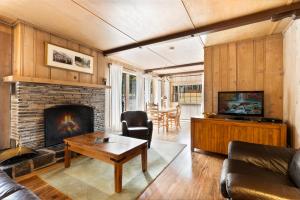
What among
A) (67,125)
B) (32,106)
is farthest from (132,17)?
(67,125)

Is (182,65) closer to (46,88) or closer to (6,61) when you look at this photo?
(46,88)

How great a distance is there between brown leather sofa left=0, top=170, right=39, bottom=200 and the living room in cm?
1

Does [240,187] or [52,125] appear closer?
[240,187]

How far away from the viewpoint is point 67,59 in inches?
130

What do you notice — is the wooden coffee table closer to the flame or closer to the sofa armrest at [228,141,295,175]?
the flame

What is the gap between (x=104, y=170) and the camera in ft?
8.35

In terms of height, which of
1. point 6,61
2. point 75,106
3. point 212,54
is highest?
point 212,54

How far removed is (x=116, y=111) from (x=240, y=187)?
3.98 m

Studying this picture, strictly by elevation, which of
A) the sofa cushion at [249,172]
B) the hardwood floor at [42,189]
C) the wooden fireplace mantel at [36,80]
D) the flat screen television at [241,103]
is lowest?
the hardwood floor at [42,189]

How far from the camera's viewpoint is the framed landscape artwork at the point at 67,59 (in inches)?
118

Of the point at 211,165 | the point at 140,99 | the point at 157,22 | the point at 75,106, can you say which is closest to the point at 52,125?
the point at 75,106

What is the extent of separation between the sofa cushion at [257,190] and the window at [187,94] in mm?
6274

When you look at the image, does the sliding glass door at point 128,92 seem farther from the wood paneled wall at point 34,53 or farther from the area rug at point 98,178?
the area rug at point 98,178

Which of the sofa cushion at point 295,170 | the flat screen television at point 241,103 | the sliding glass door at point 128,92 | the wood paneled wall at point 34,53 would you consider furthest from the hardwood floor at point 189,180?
the sliding glass door at point 128,92
